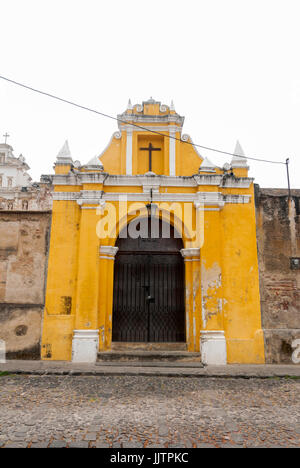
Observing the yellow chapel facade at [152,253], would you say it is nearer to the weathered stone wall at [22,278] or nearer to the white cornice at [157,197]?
the white cornice at [157,197]

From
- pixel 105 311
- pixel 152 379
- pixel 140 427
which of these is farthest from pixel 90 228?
pixel 140 427

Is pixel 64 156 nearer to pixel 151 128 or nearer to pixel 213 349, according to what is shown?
pixel 151 128

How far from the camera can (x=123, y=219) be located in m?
8.80

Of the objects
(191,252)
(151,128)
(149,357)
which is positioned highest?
(151,128)

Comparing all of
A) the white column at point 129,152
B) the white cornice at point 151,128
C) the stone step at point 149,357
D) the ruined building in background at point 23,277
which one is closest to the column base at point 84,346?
the stone step at point 149,357

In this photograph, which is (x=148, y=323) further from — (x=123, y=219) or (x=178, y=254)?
(x=123, y=219)

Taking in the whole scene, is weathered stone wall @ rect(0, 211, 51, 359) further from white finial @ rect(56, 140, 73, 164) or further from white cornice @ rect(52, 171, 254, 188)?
white finial @ rect(56, 140, 73, 164)

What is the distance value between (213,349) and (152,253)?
288 cm

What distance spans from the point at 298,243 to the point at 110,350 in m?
5.56

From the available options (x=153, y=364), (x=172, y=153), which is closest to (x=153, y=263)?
(x=153, y=364)

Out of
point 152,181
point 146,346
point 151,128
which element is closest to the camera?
point 146,346

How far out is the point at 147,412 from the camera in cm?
462

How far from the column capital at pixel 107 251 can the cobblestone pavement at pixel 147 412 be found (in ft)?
9.85

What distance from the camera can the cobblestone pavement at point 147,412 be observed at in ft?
12.1
